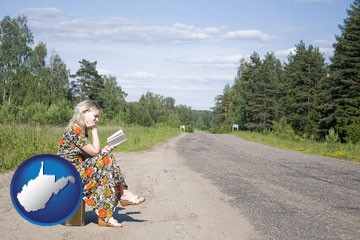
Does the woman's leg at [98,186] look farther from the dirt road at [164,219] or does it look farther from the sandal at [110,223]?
the dirt road at [164,219]

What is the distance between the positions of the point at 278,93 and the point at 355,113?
34885 millimetres

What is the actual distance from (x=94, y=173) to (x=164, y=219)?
128 centimetres

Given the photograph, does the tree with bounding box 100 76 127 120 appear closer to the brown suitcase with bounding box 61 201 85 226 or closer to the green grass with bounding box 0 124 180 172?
the green grass with bounding box 0 124 180 172

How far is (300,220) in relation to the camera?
20.0ft

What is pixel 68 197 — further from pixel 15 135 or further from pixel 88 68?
pixel 88 68

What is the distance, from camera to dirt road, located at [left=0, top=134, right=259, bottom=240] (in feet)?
16.7

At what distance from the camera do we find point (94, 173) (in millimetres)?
5457

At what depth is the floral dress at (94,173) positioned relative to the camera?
5.44 metres

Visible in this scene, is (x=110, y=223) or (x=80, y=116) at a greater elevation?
(x=80, y=116)

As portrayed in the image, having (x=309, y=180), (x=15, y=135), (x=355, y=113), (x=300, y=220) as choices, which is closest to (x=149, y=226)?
(x=300, y=220)

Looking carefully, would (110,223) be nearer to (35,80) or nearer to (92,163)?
(92,163)

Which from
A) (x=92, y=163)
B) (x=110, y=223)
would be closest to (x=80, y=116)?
(x=92, y=163)

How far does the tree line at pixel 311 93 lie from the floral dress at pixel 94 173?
105ft

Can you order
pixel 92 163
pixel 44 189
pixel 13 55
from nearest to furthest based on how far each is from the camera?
pixel 44 189 → pixel 92 163 → pixel 13 55
